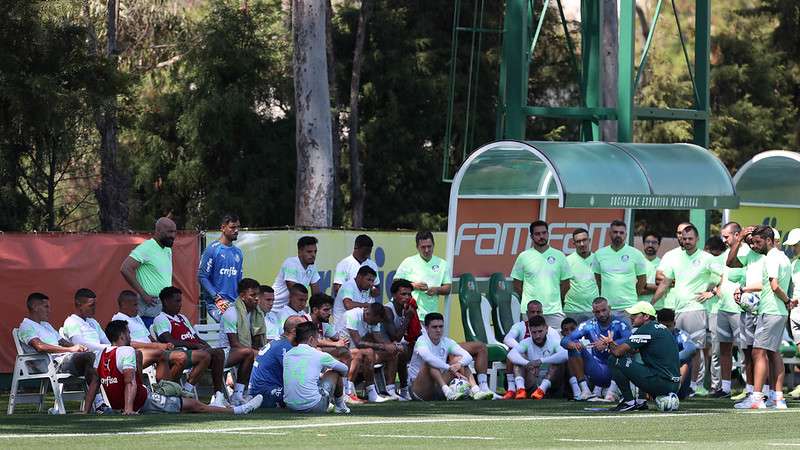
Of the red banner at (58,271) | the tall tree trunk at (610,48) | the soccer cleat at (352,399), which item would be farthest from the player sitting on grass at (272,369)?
the tall tree trunk at (610,48)

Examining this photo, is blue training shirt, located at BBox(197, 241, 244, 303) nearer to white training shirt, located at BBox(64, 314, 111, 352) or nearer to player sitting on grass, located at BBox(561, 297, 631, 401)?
white training shirt, located at BBox(64, 314, 111, 352)

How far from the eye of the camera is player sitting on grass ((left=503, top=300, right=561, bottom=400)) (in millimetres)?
18984

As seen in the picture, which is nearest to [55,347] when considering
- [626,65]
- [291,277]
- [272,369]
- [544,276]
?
[272,369]

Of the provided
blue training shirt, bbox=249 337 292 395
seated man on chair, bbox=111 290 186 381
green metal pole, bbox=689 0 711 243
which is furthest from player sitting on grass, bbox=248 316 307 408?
green metal pole, bbox=689 0 711 243

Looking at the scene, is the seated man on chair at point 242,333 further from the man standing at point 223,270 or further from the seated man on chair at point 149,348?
the seated man on chair at point 149,348

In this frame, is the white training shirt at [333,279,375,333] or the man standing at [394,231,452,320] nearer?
the white training shirt at [333,279,375,333]

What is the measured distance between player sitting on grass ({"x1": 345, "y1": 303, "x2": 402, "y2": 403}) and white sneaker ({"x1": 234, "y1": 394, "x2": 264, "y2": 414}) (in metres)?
2.00

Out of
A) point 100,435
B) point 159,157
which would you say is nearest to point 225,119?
point 159,157

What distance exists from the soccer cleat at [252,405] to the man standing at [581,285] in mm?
5015

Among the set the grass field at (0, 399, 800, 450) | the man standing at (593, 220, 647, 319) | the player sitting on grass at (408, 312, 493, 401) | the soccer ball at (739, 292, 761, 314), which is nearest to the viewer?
the grass field at (0, 399, 800, 450)

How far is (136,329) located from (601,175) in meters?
6.82

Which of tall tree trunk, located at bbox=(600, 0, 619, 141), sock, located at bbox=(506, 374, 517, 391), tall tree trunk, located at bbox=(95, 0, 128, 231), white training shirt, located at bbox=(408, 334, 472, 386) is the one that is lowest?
sock, located at bbox=(506, 374, 517, 391)

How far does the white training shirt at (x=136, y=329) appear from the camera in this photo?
16.5 m

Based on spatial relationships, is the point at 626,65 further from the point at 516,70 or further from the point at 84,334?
the point at 84,334
